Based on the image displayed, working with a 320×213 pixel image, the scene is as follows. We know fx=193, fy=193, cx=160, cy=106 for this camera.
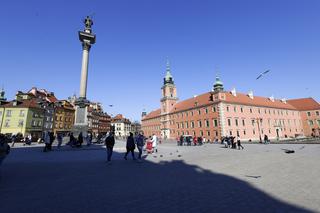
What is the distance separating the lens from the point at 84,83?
90.9 feet

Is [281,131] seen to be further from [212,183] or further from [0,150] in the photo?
[0,150]

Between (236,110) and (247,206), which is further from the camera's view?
(236,110)

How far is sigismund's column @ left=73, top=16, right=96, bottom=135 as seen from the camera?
25.8 metres

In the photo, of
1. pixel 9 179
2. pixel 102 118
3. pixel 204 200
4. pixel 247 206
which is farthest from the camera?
pixel 102 118

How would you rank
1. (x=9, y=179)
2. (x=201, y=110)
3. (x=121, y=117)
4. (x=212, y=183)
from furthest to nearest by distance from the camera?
(x=121, y=117)
(x=201, y=110)
(x=9, y=179)
(x=212, y=183)

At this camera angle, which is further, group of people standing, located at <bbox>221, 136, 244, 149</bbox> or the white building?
the white building

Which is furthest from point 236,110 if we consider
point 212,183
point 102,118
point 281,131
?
point 102,118

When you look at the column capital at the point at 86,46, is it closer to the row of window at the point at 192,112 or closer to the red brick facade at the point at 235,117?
the red brick facade at the point at 235,117

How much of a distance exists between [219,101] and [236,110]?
22.6 feet

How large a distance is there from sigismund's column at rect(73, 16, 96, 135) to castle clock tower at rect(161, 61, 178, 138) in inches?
2169

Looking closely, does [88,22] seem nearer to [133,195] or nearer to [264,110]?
[133,195]

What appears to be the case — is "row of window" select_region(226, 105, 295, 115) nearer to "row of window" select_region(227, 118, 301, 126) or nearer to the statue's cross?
"row of window" select_region(227, 118, 301, 126)

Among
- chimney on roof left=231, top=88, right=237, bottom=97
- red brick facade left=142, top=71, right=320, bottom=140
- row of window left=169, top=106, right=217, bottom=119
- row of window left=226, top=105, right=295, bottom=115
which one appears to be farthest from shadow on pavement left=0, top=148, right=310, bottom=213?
chimney on roof left=231, top=88, right=237, bottom=97

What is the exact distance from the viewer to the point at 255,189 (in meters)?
6.19
